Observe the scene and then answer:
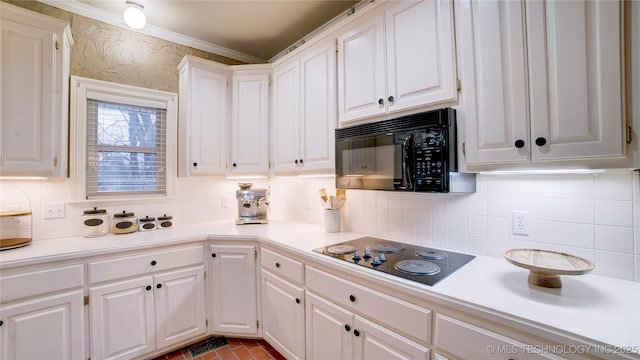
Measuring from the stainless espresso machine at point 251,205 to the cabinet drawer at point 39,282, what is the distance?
3.83ft

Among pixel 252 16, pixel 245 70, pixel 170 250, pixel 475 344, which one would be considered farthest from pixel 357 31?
pixel 170 250

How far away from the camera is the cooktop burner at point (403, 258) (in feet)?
4.09

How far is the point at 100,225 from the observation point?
6.76 ft

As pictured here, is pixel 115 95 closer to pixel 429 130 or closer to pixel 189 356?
pixel 189 356

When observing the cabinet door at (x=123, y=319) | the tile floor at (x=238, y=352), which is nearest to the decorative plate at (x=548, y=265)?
the tile floor at (x=238, y=352)

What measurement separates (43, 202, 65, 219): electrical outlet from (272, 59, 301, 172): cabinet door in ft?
5.30

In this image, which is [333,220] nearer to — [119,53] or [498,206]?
[498,206]

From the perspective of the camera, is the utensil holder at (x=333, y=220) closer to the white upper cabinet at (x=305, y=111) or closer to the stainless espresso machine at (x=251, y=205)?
the white upper cabinet at (x=305, y=111)

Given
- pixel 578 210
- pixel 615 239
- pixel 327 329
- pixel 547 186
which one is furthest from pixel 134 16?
pixel 615 239

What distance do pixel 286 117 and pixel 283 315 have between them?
1539 mm

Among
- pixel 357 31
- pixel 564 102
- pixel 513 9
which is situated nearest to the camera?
pixel 564 102

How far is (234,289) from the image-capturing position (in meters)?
2.11

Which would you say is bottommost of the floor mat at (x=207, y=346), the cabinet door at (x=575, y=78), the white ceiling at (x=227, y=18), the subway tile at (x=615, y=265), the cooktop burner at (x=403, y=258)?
the floor mat at (x=207, y=346)

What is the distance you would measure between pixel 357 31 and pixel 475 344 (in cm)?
178
